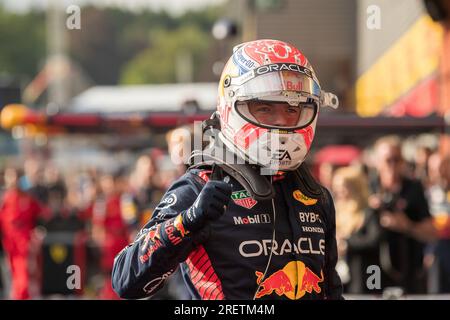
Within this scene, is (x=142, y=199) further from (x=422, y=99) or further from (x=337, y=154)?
(x=422, y=99)

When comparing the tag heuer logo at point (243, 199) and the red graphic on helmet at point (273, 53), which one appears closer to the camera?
the tag heuer logo at point (243, 199)

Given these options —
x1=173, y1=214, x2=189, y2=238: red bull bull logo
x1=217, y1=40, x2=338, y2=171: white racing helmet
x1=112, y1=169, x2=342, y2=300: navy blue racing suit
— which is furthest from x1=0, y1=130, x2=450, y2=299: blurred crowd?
x1=173, y1=214, x2=189, y2=238: red bull bull logo

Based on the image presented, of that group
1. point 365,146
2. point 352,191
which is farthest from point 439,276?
point 365,146

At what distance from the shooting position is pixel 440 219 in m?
9.31

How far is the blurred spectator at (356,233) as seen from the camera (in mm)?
8461

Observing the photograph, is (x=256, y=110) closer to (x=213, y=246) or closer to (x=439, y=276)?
(x=213, y=246)

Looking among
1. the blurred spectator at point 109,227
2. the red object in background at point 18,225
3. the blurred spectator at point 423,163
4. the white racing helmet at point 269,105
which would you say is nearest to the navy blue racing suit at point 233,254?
the white racing helmet at point 269,105

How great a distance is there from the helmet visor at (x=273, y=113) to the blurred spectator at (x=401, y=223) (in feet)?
16.5

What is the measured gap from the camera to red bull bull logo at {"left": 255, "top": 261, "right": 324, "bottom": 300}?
3377 millimetres

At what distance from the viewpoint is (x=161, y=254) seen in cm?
324

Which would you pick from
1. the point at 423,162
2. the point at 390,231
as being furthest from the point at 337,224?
the point at 423,162

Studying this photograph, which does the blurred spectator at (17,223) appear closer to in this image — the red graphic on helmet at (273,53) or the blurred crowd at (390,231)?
the blurred crowd at (390,231)

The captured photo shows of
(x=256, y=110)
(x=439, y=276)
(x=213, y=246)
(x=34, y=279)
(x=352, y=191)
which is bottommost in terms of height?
(x=34, y=279)
